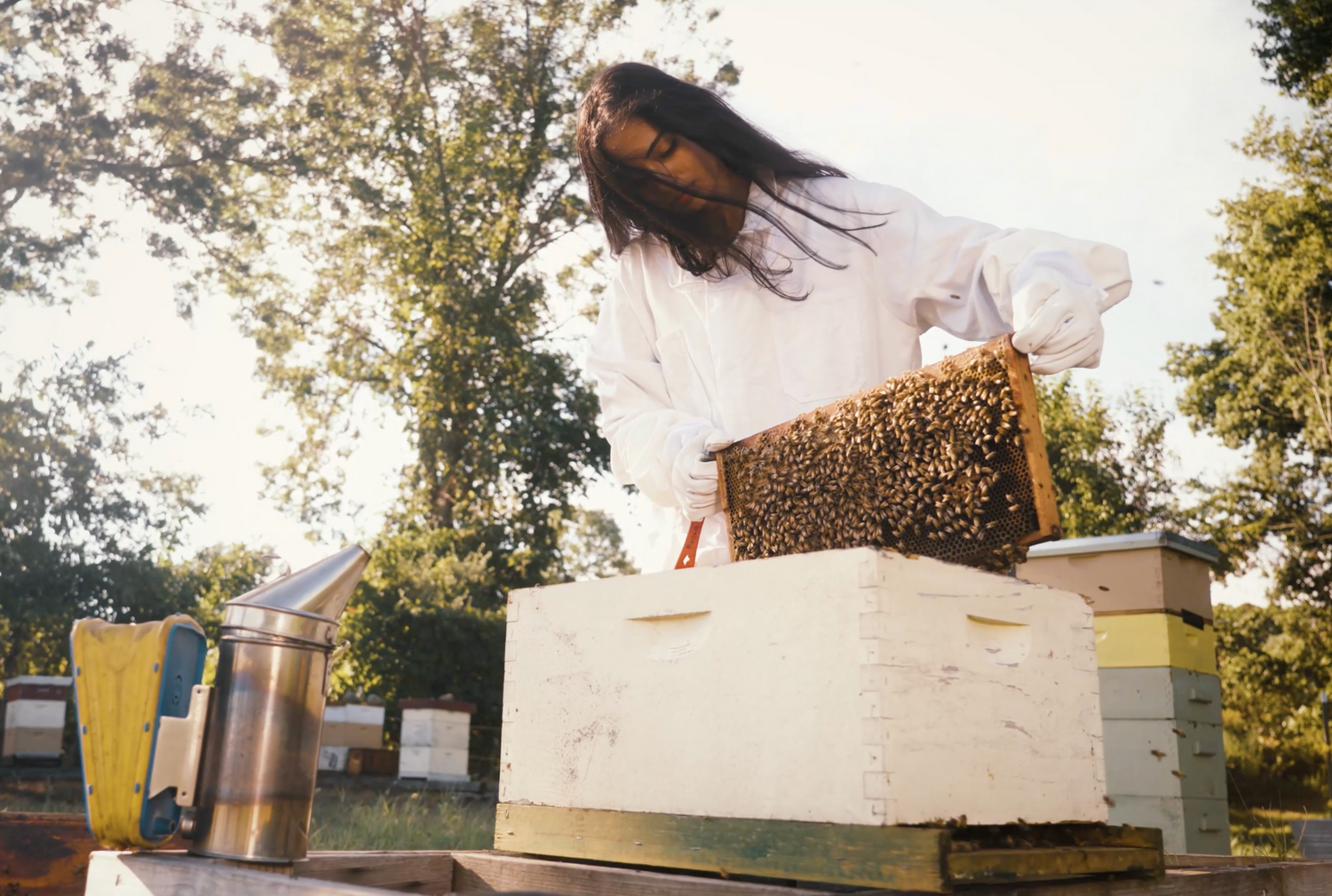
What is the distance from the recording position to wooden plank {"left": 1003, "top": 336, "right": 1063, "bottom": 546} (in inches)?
59.2

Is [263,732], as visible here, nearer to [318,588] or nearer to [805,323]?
[318,588]

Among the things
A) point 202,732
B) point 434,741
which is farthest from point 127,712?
point 434,741

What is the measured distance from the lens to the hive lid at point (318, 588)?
5.41 feet

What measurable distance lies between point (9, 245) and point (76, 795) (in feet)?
29.7

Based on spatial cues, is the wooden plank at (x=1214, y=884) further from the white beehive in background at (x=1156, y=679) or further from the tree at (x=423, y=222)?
the tree at (x=423, y=222)

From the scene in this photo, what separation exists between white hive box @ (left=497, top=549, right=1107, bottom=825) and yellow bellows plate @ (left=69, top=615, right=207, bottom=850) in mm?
517

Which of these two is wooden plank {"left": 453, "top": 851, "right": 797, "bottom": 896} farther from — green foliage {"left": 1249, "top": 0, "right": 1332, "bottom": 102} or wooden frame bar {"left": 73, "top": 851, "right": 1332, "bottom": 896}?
green foliage {"left": 1249, "top": 0, "right": 1332, "bottom": 102}

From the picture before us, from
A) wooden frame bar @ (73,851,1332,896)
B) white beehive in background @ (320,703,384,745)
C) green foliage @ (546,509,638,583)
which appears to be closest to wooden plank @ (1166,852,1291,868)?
wooden frame bar @ (73,851,1332,896)

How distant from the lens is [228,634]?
1622 mm

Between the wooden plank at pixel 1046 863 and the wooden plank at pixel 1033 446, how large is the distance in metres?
0.42

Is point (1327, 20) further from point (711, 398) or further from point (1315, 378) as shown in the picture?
point (711, 398)

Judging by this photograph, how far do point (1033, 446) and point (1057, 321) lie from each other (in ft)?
0.68

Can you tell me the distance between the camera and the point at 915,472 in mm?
1711

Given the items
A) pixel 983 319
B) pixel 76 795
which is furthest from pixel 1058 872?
pixel 76 795
